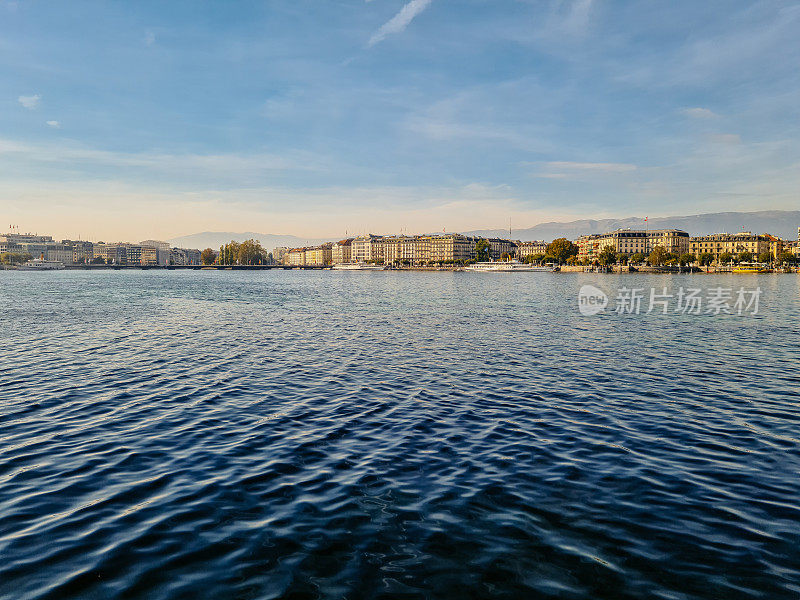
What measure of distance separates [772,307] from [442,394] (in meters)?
59.7

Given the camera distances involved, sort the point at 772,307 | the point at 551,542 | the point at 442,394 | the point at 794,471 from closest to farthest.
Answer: the point at 551,542 < the point at 794,471 < the point at 442,394 < the point at 772,307

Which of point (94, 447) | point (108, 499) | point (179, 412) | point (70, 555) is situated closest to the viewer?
point (70, 555)

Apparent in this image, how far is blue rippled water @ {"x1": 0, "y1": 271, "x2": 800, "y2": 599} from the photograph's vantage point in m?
8.52

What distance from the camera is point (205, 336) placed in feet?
124

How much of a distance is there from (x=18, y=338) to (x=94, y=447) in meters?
27.1

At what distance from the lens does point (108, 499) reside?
36.6 ft

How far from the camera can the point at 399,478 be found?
12.3 m

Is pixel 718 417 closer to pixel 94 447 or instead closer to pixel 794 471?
pixel 794 471

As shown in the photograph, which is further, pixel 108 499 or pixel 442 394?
pixel 442 394

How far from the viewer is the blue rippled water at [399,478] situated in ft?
27.9

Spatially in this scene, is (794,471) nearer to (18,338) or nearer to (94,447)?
(94,447)

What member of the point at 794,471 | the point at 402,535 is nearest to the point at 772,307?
→ the point at 794,471

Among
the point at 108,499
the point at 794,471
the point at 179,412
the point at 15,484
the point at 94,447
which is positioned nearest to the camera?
the point at 108,499

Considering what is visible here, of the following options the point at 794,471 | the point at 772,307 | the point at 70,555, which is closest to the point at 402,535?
the point at 70,555
